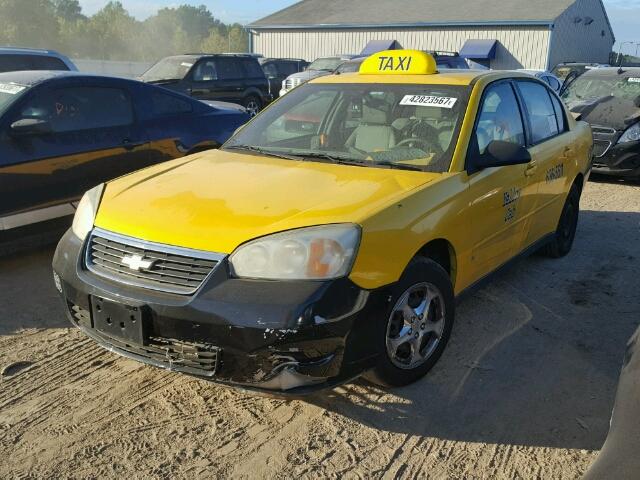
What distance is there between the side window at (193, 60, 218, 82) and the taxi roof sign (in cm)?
1062

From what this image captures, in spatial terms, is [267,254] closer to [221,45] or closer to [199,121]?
[199,121]

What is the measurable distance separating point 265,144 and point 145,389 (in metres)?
1.79

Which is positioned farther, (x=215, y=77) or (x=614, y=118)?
(x=215, y=77)

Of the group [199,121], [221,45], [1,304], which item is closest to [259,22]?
[221,45]

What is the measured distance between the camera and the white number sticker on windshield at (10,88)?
5.15m

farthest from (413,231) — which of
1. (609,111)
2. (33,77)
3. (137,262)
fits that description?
(609,111)

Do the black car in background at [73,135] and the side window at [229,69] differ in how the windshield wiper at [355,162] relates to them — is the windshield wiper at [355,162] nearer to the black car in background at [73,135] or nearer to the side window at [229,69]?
the black car in background at [73,135]

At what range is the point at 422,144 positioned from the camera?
3754 millimetres

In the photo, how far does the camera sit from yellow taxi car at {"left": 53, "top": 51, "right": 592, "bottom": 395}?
272cm

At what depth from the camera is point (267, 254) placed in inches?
109

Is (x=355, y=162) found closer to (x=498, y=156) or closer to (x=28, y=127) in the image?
(x=498, y=156)

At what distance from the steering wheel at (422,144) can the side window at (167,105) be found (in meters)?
3.09

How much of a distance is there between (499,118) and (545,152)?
685 mm

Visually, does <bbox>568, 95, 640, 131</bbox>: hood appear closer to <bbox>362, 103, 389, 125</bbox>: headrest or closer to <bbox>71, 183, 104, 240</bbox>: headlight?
<bbox>362, 103, 389, 125</bbox>: headrest
